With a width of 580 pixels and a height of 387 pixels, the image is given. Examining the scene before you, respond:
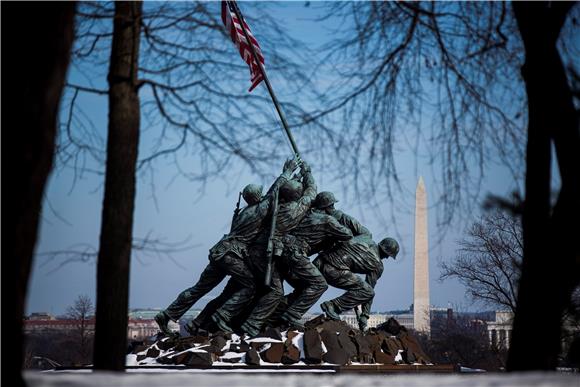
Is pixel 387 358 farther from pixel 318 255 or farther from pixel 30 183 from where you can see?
pixel 30 183

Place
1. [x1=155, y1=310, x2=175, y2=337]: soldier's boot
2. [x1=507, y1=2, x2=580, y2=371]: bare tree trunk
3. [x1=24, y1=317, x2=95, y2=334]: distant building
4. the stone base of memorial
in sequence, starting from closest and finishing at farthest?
[x1=507, y1=2, x2=580, y2=371]: bare tree trunk → the stone base of memorial → [x1=155, y1=310, x2=175, y2=337]: soldier's boot → [x1=24, y1=317, x2=95, y2=334]: distant building

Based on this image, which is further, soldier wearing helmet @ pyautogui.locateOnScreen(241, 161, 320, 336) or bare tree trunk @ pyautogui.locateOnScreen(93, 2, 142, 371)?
soldier wearing helmet @ pyautogui.locateOnScreen(241, 161, 320, 336)

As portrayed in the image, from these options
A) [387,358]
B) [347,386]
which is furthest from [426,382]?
[387,358]

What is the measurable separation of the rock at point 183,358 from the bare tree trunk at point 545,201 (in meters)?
10.5

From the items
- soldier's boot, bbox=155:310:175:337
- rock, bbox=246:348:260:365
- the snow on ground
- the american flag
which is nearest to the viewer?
the snow on ground

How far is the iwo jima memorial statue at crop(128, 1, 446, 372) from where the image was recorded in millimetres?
17000

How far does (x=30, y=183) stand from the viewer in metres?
5.42

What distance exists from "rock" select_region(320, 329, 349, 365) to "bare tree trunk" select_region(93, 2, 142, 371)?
10081 mm

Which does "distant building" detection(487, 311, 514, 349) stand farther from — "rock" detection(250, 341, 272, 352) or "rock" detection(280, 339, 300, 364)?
"rock" detection(250, 341, 272, 352)

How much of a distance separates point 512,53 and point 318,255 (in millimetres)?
10909

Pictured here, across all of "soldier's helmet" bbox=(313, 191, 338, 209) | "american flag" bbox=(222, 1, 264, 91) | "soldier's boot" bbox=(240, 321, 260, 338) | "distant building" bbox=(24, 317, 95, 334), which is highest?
"american flag" bbox=(222, 1, 264, 91)

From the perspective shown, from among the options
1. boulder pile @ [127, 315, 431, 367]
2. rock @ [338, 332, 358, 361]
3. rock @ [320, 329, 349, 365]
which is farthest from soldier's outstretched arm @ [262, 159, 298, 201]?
rock @ [338, 332, 358, 361]

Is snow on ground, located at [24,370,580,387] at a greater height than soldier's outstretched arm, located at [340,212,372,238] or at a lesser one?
lesser

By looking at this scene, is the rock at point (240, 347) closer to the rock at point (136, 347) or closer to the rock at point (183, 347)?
the rock at point (183, 347)
